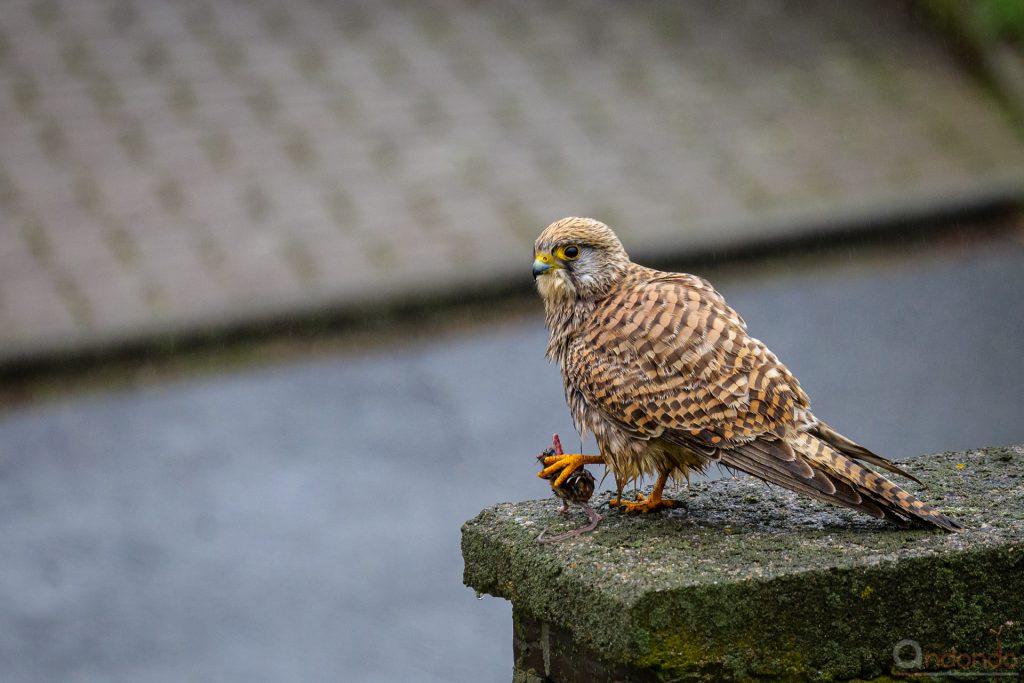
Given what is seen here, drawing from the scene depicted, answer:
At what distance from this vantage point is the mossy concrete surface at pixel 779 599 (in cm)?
262

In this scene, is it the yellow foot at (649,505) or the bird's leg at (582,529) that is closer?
the bird's leg at (582,529)

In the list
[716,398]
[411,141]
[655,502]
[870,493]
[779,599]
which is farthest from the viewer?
[411,141]

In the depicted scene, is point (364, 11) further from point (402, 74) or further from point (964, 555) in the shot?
point (964, 555)

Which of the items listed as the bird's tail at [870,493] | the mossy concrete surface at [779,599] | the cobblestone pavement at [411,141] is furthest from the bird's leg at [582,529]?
the cobblestone pavement at [411,141]

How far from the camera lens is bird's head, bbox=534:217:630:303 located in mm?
3250

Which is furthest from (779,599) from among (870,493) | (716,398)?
(716,398)

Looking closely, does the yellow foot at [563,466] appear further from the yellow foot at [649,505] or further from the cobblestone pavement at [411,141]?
the cobblestone pavement at [411,141]

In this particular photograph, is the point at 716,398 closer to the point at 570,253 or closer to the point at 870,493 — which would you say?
the point at 870,493

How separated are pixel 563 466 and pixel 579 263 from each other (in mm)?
496

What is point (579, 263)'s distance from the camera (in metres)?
3.25

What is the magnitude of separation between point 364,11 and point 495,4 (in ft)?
3.32

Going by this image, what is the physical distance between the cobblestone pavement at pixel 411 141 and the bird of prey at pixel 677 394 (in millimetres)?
4402

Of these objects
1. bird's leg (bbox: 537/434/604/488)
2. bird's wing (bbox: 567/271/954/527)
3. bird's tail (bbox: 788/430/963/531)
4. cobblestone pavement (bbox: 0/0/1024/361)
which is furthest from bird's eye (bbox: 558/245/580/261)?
cobblestone pavement (bbox: 0/0/1024/361)

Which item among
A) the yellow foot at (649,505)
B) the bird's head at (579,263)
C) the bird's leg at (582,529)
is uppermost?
the bird's head at (579,263)
